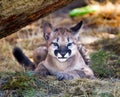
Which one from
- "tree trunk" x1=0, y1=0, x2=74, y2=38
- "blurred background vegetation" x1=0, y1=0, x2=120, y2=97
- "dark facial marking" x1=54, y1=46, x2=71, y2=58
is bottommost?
"blurred background vegetation" x1=0, y1=0, x2=120, y2=97

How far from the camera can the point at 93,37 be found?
33.7 feet

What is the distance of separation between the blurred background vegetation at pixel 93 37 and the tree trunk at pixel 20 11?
111 centimetres

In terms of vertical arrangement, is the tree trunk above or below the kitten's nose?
above

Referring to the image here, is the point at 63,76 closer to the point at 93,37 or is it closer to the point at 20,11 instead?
the point at 20,11

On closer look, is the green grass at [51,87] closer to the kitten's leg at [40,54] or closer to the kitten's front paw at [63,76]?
the kitten's front paw at [63,76]

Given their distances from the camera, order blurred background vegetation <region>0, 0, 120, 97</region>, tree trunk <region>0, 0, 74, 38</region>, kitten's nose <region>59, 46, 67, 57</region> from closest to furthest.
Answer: tree trunk <region>0, 0, 74, 38</region>
kitten's nose <region>59, 46, 67, 57</region>
blurred background vegetation <region>0, 0, 120, 97</region>

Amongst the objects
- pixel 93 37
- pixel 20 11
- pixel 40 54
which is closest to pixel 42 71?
pixel 40 54

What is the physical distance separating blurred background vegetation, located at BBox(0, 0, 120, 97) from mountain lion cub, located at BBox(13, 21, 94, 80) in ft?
1.40

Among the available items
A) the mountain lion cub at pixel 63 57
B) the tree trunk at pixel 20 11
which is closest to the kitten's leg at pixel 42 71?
the mountain lion cub at pixel 63 57

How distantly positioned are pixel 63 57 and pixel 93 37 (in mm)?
4215

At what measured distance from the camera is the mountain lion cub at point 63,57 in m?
6.15

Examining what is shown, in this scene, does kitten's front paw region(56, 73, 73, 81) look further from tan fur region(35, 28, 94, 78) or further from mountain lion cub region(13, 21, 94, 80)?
tan fur region(35, 28, 94, 78)

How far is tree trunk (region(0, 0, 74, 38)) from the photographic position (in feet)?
18.3

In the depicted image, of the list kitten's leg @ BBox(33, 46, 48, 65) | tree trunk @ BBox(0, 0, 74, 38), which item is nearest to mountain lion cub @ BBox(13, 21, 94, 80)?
kitten's leg @ BBox(33, 46, 48, 65)
